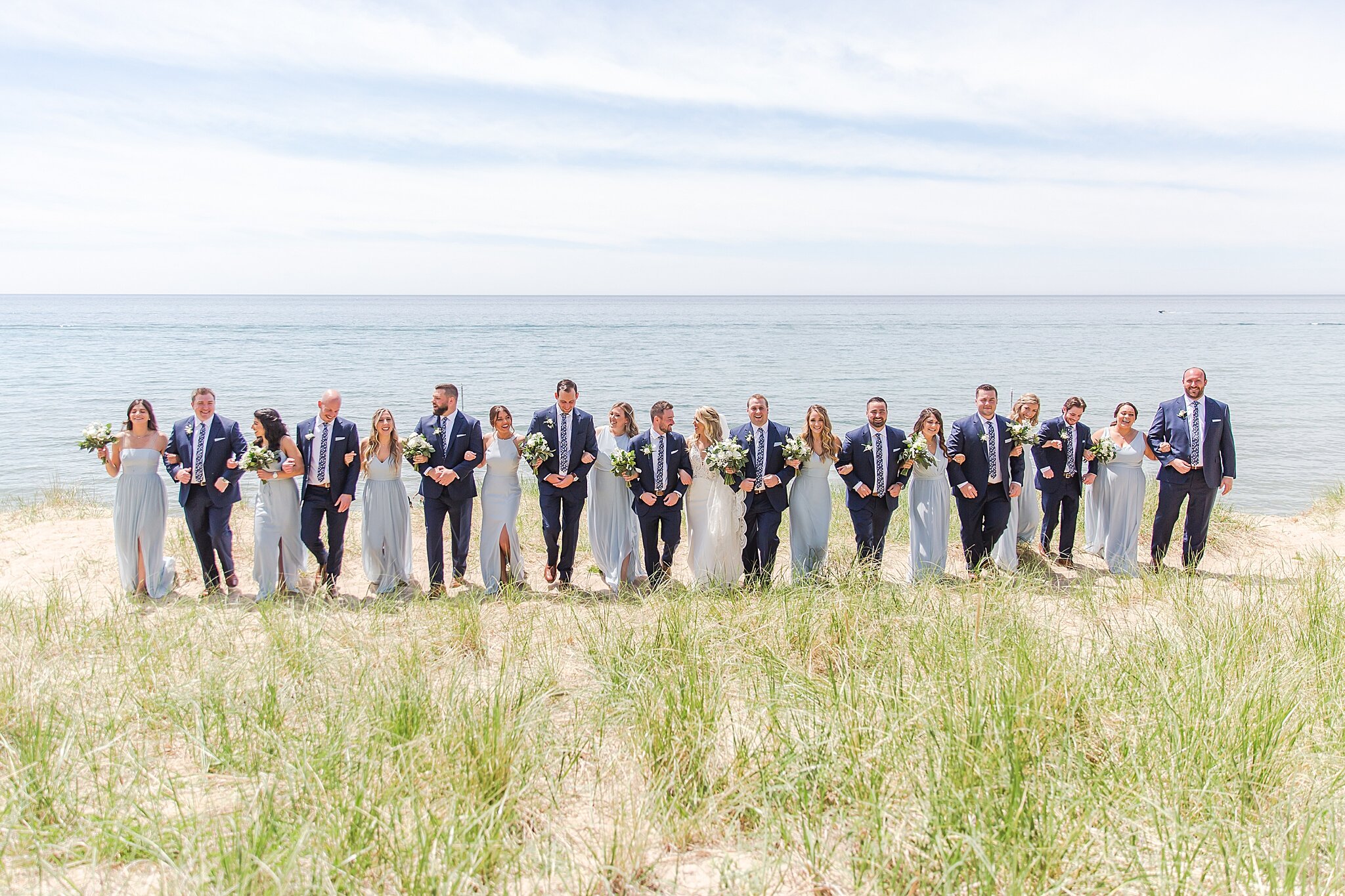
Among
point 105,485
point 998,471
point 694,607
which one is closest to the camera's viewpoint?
point 694,607

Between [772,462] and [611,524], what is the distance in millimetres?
1971

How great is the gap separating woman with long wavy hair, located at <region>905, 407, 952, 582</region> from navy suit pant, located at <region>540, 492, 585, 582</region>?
3645 millimetres

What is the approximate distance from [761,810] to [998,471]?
6.51 m

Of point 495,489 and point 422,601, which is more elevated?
point 495,489

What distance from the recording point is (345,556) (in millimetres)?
11164

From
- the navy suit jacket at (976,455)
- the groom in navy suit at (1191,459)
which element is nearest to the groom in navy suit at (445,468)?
the navy suit jacket at (976,455)

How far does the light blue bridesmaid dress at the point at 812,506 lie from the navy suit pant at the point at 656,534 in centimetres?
126

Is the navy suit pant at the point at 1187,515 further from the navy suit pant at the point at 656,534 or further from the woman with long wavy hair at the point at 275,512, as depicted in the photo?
the woman with long wavy hair at the point at 275,512

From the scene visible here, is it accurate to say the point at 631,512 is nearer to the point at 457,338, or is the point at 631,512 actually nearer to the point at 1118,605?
the point at 1118,605

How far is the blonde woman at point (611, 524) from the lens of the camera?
378 inches

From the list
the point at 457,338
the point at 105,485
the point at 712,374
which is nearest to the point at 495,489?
the point at 105,485

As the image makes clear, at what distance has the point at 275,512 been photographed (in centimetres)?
888

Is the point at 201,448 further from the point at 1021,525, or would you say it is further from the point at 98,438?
the point at 1021,525

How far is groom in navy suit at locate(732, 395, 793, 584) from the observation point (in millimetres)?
9016
